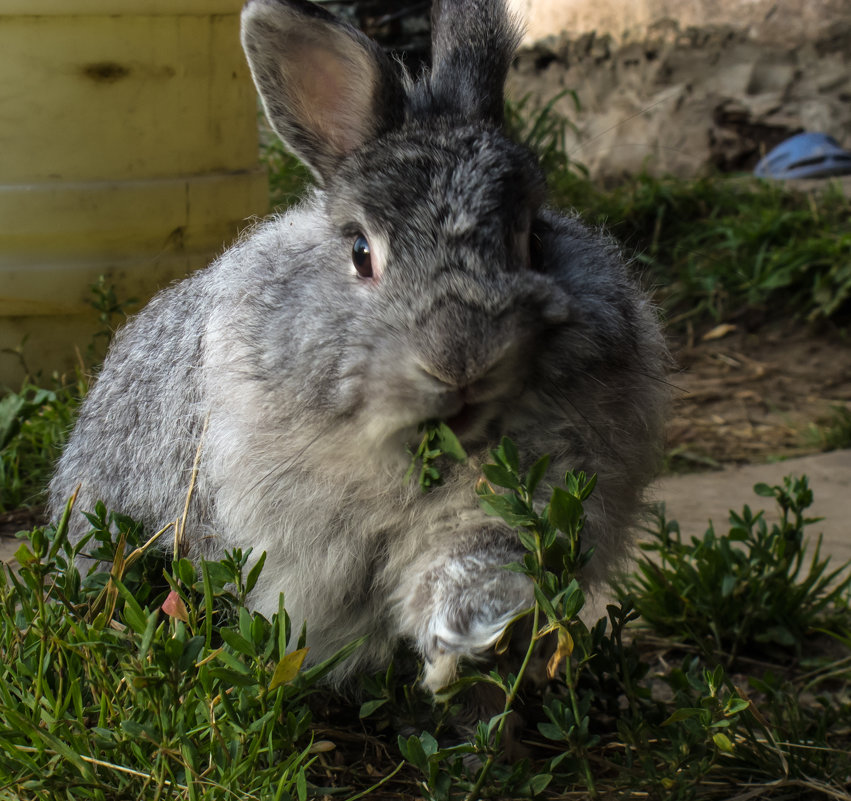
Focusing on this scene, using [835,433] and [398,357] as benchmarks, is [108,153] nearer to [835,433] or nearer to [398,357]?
[398,357]

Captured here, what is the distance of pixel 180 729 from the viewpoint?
1939 millimetres

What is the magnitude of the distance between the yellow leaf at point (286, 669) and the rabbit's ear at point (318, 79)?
1.06 m

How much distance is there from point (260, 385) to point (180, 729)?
69 centimetres

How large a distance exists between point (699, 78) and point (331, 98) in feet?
16.9

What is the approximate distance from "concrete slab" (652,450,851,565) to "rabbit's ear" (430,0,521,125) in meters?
1.76

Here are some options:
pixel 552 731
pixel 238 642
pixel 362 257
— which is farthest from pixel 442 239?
pixel 552 731

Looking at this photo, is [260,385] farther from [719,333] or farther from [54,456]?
[719,333]

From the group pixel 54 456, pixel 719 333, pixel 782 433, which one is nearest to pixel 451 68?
pixel 54 456

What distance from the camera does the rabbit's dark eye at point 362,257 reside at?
2199mm

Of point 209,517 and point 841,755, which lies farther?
point 209,517

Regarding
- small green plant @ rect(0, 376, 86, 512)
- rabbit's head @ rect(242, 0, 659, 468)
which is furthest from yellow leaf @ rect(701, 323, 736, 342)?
rabbit's head @ rect(242, 0, 659, 468)

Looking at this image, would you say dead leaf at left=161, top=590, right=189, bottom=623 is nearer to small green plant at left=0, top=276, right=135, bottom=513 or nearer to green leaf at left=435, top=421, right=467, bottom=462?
green leaf at left=435, top=421, right=467, bottom=462

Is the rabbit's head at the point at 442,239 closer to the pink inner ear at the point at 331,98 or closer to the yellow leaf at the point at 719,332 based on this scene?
the pink inner ear at the point at 331,98

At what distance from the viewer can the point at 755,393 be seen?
17.7 ft
